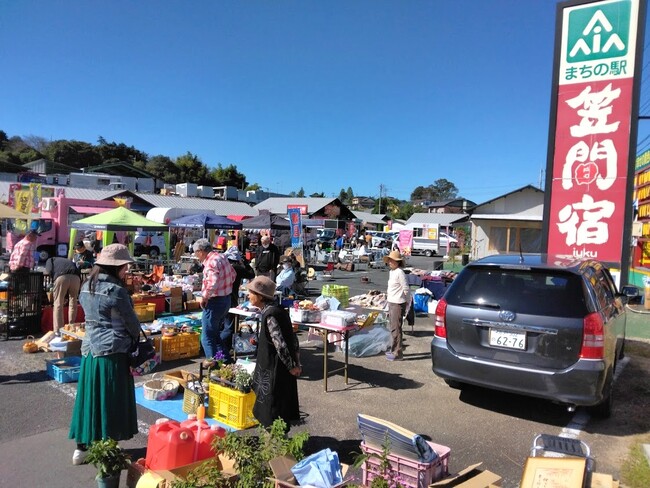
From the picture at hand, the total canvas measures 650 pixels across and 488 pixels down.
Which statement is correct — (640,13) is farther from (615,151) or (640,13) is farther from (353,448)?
(353,448)

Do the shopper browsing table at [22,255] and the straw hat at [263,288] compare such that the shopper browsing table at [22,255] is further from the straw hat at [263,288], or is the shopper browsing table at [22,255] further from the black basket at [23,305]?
the straw hat at [263,288]

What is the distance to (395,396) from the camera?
567 centimetres

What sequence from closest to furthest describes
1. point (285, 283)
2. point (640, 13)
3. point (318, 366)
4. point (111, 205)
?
point (318, 366) → point (640, 13) → point (285, 283) → point (111, 205)

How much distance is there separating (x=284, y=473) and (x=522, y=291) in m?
3.09

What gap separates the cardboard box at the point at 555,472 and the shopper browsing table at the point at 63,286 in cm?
755

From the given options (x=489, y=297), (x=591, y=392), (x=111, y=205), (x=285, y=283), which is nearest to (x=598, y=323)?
(x=591, y=392)

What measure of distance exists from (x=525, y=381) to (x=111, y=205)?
22.6 metres

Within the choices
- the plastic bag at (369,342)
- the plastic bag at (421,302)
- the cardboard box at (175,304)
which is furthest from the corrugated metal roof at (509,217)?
the cardboard box at (175,304)

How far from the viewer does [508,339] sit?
446cm

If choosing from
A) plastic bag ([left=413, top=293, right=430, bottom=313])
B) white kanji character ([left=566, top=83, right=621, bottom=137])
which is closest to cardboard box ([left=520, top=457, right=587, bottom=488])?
white kanji character ([left=566, top=83, right=621, bottom=137])

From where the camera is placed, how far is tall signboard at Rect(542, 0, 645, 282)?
8.03m

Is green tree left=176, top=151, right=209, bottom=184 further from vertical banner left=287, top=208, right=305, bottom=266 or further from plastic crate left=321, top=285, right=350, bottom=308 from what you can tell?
plastic crate left=321, top=285, right=350, bottom=308

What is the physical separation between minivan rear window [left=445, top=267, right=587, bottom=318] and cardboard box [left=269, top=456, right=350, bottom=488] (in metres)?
2.57

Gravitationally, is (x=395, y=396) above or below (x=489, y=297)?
below
